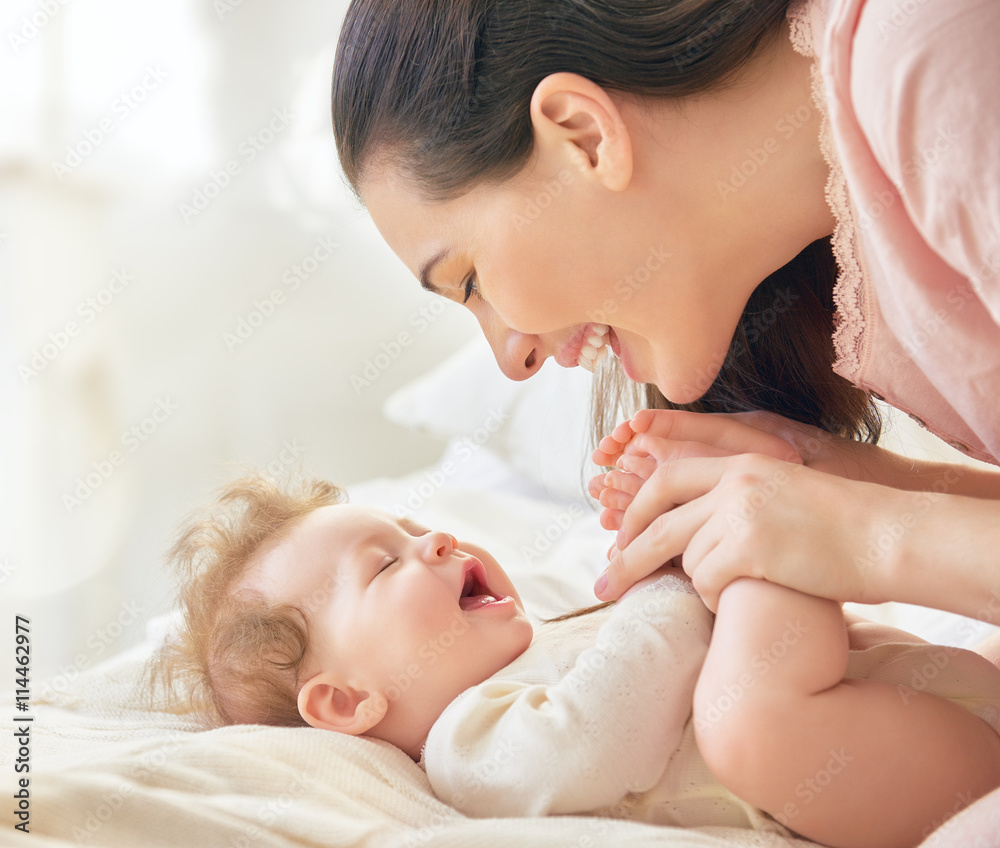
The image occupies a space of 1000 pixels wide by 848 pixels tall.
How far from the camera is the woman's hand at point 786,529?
2.92 ft

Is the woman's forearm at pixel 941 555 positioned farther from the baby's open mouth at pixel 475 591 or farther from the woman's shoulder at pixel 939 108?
Answer: the baby's open mouth at pixel 475 591

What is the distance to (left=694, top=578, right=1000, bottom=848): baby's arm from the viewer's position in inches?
32.6

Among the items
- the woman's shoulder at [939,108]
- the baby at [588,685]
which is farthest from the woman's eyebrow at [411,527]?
the woman's shoulder at [939,108]

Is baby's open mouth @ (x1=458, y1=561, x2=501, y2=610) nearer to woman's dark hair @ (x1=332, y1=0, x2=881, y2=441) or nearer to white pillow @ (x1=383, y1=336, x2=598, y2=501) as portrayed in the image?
woman's dark hair @ (x1=332, y1=0, x2=881, y2=441)

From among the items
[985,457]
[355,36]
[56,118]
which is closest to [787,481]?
[985,457]

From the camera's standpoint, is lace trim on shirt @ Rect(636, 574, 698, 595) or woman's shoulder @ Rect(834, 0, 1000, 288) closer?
woman's shoulder @ Rect(834, 0, 1000, 288)

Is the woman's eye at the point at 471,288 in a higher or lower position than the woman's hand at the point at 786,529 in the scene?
higher

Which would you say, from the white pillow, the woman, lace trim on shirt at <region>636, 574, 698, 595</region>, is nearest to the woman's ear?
the woman

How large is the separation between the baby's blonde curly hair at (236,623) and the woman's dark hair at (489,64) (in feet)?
1.54

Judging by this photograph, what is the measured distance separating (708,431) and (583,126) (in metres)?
0.39

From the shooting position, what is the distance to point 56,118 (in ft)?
7.51

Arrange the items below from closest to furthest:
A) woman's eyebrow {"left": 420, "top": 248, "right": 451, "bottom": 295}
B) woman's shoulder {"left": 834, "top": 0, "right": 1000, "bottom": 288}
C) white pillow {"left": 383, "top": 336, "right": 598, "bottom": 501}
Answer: woman's shoulder {"left": 834, "top": 0, "right": 1000, "bottom": 288} < woman's eyebrow {"left": 420, "top": 248, "right": 451, "bottom": 295} < white pillow {"left": 383, "top": 336, "right": 598, "bottom": 501}

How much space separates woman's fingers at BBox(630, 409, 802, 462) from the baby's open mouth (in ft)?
0.88

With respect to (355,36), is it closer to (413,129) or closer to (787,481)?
(413,129)
